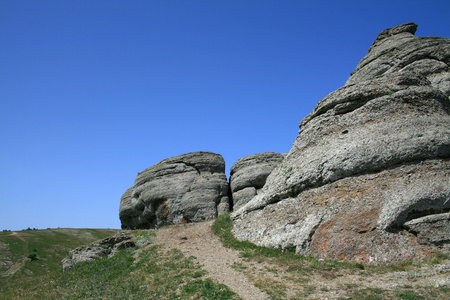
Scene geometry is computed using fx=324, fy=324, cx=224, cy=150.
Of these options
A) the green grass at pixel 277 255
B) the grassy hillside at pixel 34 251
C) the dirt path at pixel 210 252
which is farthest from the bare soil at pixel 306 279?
the grassy hillside at pixel 34 251

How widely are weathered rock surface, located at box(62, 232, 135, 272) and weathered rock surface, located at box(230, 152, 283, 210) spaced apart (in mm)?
10535

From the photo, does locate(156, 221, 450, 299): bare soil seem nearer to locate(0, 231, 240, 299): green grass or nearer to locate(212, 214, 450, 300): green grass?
locate(212, 214, 450, 300): green grass

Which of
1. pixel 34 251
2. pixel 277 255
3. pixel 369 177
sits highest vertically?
pixel 369 177

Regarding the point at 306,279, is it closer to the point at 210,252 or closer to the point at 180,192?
the point at 210,252

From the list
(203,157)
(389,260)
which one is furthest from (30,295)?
(203,157)

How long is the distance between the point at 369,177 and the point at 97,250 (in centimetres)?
1833

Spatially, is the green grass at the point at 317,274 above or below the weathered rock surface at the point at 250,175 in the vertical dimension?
below

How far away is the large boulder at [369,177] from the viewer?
14.4m

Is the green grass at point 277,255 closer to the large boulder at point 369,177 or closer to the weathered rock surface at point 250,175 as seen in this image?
the large boulder at point 369,177

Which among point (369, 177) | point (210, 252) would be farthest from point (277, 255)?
point (369, 177)

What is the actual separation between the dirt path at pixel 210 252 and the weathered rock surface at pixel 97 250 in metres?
2.39

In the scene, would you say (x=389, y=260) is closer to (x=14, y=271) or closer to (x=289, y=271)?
(x=289, y=271)

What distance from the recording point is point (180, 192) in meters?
30.8

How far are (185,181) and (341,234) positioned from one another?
18799 millimetres
